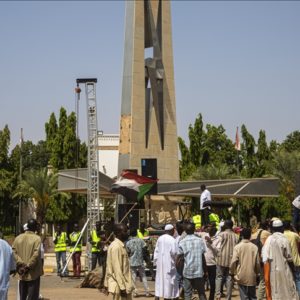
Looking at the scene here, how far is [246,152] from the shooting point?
54969mm

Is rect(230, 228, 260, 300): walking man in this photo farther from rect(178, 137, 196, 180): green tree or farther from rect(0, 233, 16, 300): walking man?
rect(178, 137, 196, 180): green tree

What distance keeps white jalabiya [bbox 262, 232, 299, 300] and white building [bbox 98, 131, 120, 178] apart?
1903 inches

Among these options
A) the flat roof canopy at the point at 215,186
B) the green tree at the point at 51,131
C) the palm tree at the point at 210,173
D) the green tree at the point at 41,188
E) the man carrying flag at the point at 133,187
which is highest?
the green tree at the point at 51,131

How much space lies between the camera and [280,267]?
10.6 m

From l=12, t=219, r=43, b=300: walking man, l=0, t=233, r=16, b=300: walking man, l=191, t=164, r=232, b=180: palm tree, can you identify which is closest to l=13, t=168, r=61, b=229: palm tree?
l=191, t=164, r=232, b=180: palm tree

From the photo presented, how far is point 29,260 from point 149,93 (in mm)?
24821

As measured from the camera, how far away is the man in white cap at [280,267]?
34.7 ft

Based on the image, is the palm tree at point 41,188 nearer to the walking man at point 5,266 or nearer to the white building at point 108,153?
the white building at point 108,153

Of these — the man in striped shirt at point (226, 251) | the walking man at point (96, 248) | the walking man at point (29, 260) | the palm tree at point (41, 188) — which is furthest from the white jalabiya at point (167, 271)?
the palm tree at point (41, 188)

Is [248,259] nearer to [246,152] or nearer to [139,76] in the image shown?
[139,76]

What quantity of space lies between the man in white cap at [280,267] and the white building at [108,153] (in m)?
48.3

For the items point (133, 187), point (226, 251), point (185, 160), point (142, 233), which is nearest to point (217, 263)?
point (226, 251)

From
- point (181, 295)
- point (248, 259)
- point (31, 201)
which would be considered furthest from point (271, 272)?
point (31, 201)

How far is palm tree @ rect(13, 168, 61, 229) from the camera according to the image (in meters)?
49.5
